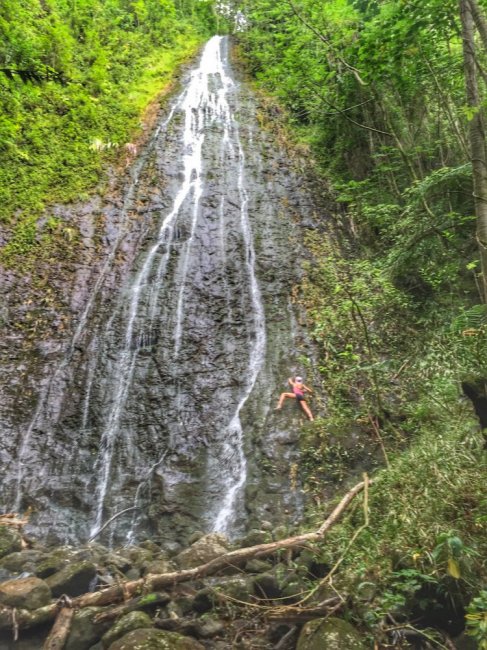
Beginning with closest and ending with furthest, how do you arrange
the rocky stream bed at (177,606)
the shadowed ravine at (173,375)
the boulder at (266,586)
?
the rocky stream bed at (177,606)
the boulder at (266,586)
the shadowed ravine at (173,375)

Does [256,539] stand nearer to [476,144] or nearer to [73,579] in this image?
[73,579]

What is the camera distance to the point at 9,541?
5.86m

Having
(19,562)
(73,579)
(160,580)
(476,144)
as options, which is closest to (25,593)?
(73,579)

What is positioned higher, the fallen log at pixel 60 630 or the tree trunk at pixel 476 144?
the tree trunk at pixel 476 144

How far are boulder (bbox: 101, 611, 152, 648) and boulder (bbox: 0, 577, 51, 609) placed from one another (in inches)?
35.9

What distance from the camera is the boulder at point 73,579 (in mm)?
4883

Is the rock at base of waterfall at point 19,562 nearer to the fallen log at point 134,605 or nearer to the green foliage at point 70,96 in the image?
Answer: the fallen log at point 134,605

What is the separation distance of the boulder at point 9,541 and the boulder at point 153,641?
2670 millimetres

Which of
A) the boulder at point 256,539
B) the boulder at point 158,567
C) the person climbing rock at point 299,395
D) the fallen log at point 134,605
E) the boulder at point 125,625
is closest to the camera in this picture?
the boulder at point 125,625

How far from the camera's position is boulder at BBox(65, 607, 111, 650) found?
412 centimetres

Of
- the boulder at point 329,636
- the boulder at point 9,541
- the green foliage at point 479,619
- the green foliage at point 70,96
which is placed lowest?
the boulder at point 329,636

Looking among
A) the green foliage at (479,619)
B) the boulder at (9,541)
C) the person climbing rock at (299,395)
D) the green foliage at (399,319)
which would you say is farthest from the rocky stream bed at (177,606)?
the person climbing rock at (299,395)

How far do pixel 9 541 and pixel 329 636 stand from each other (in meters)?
4.30

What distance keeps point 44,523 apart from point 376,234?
997 centimetres
